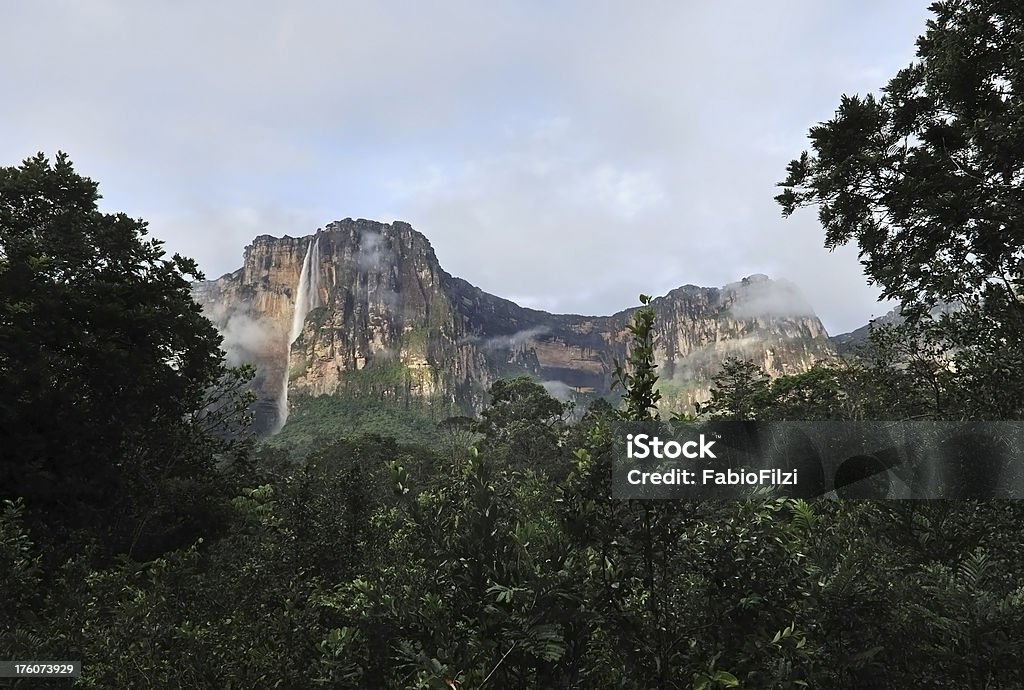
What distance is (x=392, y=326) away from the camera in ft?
475

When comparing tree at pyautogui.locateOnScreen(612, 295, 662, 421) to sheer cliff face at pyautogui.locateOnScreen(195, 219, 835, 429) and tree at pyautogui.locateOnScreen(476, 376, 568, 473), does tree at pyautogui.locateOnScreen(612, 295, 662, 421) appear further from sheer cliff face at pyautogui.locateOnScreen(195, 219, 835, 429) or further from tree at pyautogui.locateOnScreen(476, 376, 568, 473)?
sheer cliff face at pyautogui.locateOnScreen(195, 219, 835, 429)

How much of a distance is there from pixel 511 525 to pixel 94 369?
40.7 ft

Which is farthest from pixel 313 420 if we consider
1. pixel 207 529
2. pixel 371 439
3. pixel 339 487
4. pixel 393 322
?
pixel 339 487

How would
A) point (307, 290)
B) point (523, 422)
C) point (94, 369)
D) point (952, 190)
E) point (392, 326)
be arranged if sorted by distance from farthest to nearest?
point (307, 290)
point (392, 326)
point (523, 422)
point (94, 369)
point (952, 190)

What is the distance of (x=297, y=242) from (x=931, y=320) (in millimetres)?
156296

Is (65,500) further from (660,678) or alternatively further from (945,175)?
(945,175)

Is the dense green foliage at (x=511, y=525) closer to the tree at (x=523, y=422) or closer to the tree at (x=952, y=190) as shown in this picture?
the tree at (x=952, y=190)

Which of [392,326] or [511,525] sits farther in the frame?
[392,326]

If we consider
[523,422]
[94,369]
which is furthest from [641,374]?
[523,422]

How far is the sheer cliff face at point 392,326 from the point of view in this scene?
13500 cm

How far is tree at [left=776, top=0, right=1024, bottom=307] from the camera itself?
8.24 meters

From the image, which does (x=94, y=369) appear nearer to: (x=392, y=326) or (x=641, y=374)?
(x=641, y=374)

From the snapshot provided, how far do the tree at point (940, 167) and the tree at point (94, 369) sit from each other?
13.8m

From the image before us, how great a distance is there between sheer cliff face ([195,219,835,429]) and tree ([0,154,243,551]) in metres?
115
